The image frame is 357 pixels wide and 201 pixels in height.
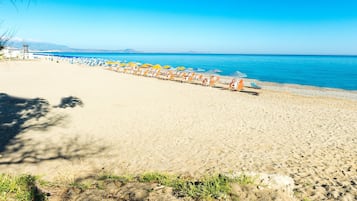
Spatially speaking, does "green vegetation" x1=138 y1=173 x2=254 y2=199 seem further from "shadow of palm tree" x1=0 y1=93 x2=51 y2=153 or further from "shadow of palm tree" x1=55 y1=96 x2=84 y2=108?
"shadow of palm tree" x1=55 y1=96 x2=84 y2=108

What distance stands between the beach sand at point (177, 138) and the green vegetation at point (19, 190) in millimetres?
1414

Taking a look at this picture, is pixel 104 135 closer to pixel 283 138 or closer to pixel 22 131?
pixel 22 131

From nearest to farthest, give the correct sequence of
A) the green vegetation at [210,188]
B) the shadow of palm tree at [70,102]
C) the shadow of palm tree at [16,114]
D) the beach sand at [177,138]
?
1. the green vegetation at [210,188]
2. the beach sand at [177,138]
3. the shadow of palm tree at [16,114]
4. the shadow of palm tree at [70,102]

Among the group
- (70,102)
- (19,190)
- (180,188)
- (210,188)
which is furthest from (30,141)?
(210,188)

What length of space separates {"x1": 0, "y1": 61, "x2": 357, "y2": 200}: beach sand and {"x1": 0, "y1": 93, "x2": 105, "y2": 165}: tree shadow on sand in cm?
2

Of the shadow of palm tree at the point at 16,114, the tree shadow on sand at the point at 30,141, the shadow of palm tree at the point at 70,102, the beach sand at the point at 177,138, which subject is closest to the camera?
the beach sand at the point at 177,138

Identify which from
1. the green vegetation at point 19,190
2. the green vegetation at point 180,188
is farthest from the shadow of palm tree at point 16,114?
the green vegetation at point 180,188

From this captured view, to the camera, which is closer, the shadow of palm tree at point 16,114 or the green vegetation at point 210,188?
the green vegetation at point 210,188

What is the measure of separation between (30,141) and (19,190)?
418 cm

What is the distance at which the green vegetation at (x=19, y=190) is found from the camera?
3.59 meters

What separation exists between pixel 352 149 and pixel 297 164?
2.33m

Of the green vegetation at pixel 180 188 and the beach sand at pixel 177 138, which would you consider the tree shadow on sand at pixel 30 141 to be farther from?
the green vegetation at pixel 180 188

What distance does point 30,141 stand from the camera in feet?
24.5

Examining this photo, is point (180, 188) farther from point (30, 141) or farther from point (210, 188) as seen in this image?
point (30, 141)
